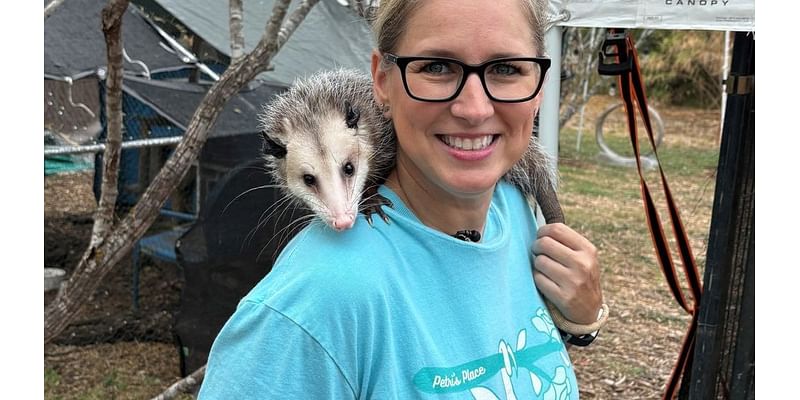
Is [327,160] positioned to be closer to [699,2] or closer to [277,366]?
[277,366]

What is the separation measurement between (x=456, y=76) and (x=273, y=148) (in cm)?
51

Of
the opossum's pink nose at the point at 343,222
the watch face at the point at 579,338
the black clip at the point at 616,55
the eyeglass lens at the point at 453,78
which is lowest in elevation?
the watch face at the point at 579,338

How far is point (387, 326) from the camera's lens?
36.8 inches

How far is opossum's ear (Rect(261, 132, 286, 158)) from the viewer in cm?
140

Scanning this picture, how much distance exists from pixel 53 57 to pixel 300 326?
11.2ft

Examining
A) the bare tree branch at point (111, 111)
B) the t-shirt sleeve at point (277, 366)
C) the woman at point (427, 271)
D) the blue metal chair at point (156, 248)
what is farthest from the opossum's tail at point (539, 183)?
the blue metal chair at point (156, 248)

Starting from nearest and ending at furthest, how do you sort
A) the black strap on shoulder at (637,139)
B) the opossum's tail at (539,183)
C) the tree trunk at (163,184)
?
the opossum's tail at (539,183), the black strap on shoulder at (637,139), the tree trunk at (163,184)

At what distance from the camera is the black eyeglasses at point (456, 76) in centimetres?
99

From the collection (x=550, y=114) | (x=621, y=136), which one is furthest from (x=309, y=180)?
(x=621, y=136)

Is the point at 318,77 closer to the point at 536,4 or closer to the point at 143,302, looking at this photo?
the point at 536,4

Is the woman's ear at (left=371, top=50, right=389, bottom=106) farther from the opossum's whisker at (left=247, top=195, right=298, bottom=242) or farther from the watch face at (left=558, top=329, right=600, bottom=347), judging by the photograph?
the watch face at (left=558, top=329, right=600, bottom=347)

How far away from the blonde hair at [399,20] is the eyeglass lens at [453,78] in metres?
0.07

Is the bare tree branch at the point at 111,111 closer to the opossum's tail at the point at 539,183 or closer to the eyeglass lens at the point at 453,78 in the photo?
the opossum's tail at the point at 539,183

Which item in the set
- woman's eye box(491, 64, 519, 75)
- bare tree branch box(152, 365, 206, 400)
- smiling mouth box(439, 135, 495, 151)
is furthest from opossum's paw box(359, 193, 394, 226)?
bare tree branch box(152, 365, 206, 400)
